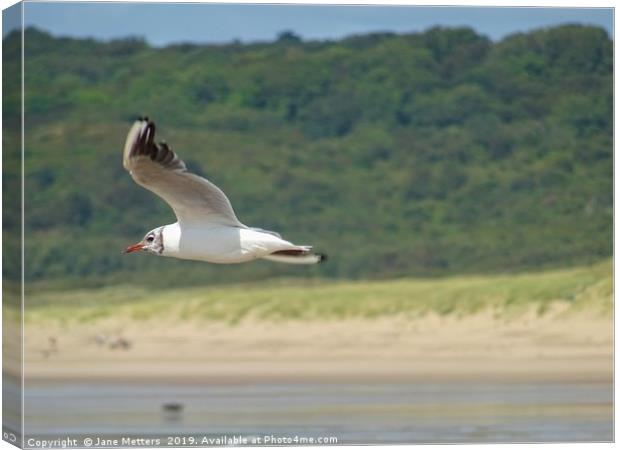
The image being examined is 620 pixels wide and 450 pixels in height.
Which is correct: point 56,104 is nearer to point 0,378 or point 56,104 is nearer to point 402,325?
point 402,325

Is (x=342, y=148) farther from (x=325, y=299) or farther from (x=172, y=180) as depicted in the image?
(x=172, y=180)

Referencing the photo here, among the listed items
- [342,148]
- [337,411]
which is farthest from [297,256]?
[342,148]

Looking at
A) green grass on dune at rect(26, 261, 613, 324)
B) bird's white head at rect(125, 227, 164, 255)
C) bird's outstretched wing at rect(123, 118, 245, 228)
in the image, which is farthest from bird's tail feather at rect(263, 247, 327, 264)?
green grass on dune at rect(26, 261, 613, 324)

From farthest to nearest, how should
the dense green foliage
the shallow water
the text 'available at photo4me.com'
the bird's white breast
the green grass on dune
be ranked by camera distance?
the dense green foliage → the green grass on dune → the shallow water → the text 'available at photo4me.com' → the bird's white breast

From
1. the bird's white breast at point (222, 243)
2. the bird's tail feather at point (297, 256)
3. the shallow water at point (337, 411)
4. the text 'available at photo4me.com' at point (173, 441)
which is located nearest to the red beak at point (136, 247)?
the bird's white breast at point (222, 243)

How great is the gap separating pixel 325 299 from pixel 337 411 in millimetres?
7910

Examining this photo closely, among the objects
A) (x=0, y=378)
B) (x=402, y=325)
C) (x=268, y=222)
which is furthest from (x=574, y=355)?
(x=0, y=378)

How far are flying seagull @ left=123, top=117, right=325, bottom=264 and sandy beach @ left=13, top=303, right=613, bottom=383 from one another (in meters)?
9.67

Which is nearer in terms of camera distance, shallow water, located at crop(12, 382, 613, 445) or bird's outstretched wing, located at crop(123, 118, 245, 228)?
bird's outstretched wing, located at crop(123, 118, 245, 228)

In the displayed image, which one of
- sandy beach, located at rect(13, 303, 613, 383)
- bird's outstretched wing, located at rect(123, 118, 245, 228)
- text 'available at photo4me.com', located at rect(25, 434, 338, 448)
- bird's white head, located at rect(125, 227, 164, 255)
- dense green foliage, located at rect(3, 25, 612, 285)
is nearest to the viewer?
bird's outstretched wing, located at rect(123, 118, 245, 228)

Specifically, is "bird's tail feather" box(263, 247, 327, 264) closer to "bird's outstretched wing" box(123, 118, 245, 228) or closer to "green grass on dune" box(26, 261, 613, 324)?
"bird's outstretched wing" box(123, 118, 245, 228)

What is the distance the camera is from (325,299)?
24469 mm

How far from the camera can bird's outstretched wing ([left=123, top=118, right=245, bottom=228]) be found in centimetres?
989

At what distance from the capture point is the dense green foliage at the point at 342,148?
24.2 metres
